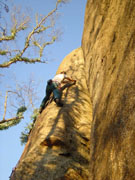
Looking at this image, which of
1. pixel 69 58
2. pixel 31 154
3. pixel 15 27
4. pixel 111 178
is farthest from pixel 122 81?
pixel 15 27

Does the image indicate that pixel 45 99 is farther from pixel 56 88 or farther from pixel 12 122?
pixel 12 122

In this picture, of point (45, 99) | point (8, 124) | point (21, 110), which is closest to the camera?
point (45, 99)

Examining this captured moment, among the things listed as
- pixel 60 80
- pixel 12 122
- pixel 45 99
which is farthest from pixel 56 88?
pixel 12 122

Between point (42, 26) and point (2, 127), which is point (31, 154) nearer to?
A: point (2, 127)

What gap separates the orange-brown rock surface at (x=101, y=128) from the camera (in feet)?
8.16

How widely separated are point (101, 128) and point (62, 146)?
1.58 m

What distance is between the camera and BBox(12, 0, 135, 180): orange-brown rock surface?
97.9 inches

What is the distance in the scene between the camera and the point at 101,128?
141 inches

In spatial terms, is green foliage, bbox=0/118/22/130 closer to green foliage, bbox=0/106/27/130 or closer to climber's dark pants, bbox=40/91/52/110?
green foliage, bbox=0/106/27/130

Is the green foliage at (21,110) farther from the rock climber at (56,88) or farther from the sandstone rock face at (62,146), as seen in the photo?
the sandstone rock face at (62,146)

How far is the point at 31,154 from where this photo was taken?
4566mm

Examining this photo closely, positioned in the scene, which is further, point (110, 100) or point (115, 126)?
point (110, 100)

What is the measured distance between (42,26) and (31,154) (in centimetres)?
1082

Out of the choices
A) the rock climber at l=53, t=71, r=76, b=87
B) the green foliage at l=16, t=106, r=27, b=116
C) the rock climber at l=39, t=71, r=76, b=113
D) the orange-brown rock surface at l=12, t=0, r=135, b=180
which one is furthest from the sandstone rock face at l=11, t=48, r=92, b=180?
the green foliage at l=16, t=106, r=27, b=116
